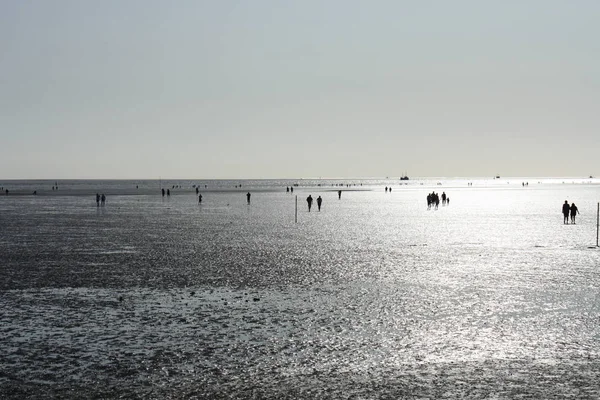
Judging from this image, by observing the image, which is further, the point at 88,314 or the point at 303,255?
the point at 303,255

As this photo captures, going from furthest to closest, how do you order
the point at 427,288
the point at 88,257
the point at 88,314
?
the point at 88,257 < the point at 427,288 < the point at 88,314

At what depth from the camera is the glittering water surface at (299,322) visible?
32.9ft

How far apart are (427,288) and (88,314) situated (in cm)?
942

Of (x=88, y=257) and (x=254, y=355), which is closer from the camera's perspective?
(x=254, y=355)

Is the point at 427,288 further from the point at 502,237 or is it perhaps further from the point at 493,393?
the point at 502,237

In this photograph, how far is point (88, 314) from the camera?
587 inches

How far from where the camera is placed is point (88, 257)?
26.1 metres

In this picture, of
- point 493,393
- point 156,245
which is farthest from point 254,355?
point 156,245

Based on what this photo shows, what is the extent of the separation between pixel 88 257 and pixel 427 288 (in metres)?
14.5

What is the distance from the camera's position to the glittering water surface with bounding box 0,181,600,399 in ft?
32.9

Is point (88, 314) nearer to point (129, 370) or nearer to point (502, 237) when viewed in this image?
point (129, 370)

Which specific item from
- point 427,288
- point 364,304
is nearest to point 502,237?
point 427,288

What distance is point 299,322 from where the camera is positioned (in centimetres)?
1412

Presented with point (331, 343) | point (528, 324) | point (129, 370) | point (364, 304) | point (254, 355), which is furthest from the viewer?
point (364, 304)
